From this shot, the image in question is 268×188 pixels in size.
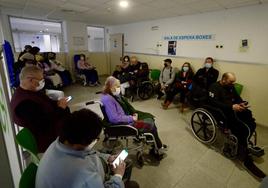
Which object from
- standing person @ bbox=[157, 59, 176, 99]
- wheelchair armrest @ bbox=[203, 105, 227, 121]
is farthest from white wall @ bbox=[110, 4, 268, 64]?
wheelchair armrest @ bbox=[203, 105, 227, 121]

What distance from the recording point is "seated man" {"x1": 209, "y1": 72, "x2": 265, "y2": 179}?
1959 millimetres

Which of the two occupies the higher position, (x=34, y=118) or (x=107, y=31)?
(x=107, y=31)

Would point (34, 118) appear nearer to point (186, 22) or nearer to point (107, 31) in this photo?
point (186, 22)

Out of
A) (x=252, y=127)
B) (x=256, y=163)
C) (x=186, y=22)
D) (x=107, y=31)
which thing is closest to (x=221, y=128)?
(x=252, y=127)

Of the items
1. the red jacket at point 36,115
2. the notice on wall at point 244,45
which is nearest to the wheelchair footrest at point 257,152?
the notice on wall at point 244,45

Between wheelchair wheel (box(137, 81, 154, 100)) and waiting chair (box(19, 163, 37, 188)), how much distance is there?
362cm

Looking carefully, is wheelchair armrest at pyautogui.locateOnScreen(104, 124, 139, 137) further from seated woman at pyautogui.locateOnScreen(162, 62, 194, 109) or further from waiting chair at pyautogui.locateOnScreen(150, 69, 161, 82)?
waiting chair at pyautogui.locateOnScreen(150, 69, 161, 82)

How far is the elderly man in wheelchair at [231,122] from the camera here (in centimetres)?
197

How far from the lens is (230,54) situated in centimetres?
358

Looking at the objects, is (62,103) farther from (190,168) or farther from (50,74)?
(50,74)

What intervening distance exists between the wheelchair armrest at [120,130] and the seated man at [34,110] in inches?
21.7

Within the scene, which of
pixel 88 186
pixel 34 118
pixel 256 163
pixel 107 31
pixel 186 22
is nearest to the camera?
pixel 88 186

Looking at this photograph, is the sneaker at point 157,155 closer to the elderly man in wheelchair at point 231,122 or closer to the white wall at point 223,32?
the elderly man in wheelchair at point 231,122

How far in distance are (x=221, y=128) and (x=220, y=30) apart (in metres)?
2.59
